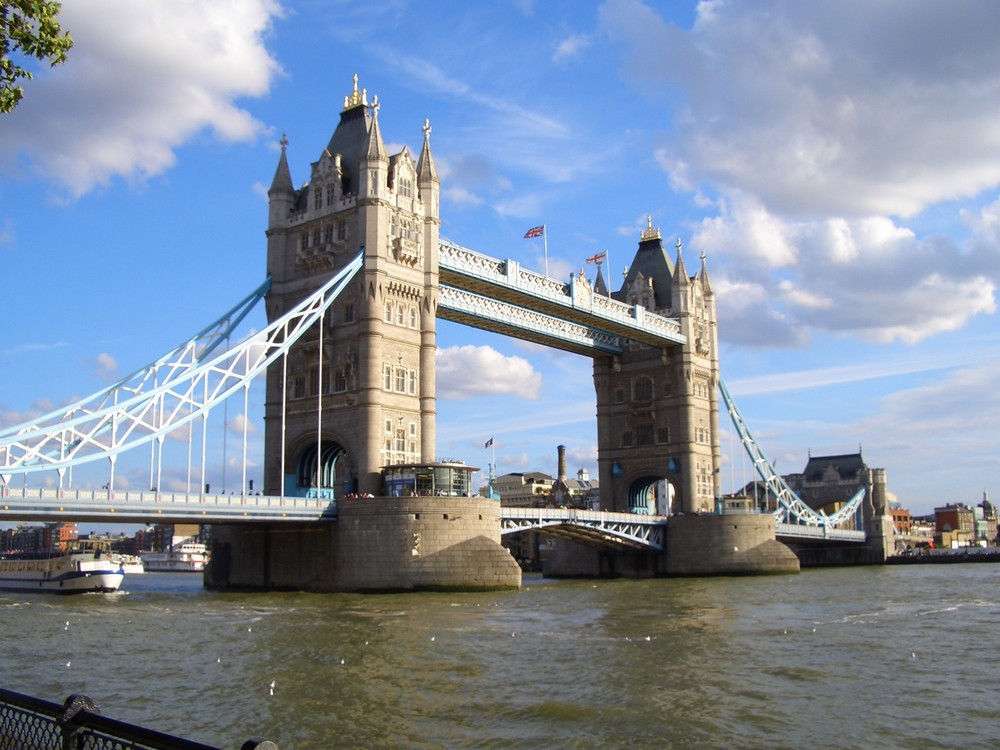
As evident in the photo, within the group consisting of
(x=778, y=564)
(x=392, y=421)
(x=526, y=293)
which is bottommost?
(x=778, y=564)

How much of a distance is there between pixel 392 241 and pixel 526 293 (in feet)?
41.8

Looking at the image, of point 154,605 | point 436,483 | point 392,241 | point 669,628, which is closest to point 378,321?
point 392,241

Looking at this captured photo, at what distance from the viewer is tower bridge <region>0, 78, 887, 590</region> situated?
172 ft

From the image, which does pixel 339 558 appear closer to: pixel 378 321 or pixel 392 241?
pixel 378 321

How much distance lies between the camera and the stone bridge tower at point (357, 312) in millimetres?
60375

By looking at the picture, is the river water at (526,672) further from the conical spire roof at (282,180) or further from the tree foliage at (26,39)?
the conical spire roof at (282,180)

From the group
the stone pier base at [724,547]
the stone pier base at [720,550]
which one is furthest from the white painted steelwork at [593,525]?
the stone pier base at [724,547]

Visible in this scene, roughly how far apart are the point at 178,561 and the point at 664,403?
347ft

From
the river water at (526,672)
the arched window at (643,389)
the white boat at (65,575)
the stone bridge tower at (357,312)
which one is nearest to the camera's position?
the river water at (526,672)

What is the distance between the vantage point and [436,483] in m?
57.2

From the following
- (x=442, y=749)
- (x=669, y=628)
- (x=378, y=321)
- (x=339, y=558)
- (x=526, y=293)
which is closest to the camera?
(x=442, y=749)

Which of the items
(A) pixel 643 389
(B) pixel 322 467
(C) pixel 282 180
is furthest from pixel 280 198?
(A) pixel 643 389

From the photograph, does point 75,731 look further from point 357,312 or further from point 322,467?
point 322,467

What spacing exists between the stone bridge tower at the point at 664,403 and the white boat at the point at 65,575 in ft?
143
